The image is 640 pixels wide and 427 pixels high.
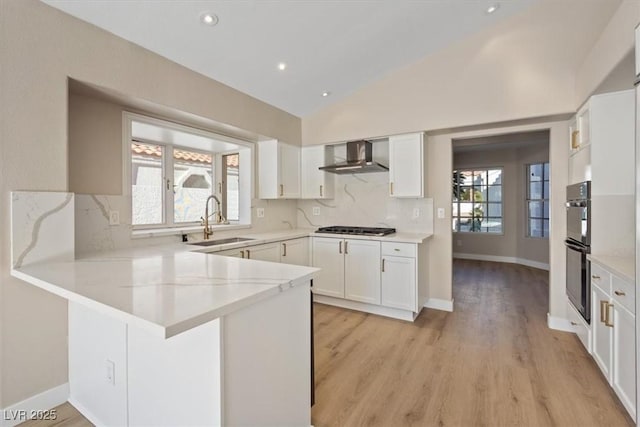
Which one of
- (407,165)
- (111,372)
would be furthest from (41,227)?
(407,165)

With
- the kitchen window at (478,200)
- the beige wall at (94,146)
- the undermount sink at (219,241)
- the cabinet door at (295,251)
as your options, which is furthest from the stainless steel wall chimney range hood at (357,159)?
the kitchen window at (478,200)

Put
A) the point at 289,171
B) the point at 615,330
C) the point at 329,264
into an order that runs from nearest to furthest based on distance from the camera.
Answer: the point at 615,330 < the point at 329,264 < the point at 289,171

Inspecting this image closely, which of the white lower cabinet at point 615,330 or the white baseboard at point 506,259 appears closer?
the white lower cabinet at point 615,330

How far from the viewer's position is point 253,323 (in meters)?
1.16

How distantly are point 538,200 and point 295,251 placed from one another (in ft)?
17.5

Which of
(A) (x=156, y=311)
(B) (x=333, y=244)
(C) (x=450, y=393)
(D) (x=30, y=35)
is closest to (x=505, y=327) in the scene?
(C) (x=450, y=393)

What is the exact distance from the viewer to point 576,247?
2.39 m

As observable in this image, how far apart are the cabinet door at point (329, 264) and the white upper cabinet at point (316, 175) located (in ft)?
2.29

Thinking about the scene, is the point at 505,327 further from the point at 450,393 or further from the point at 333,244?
the point at 333,244

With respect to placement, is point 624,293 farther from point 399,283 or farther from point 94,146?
point 94,146

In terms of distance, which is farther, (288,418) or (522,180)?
(522,180)

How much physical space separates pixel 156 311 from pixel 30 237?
1419 mm

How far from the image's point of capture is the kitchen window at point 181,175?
110 inches

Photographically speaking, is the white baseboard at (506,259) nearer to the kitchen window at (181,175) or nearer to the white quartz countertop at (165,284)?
the kitchen window at (181,175)
